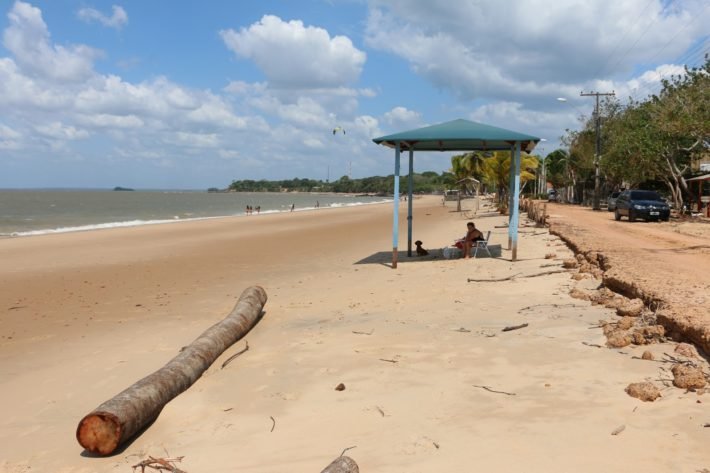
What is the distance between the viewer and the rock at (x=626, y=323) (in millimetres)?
6118

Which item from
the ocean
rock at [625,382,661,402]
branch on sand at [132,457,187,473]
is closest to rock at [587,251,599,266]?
rock at [625,382,661,402]

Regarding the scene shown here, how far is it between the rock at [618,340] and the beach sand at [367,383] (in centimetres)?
12

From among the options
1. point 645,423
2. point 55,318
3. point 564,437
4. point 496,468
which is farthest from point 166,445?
point 55,318

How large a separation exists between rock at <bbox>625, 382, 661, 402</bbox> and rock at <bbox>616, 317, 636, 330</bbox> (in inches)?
63.6

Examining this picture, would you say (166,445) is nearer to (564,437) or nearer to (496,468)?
(496,468)

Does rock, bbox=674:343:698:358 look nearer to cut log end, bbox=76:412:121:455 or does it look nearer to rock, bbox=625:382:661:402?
rock, bbox=625:382:661:402

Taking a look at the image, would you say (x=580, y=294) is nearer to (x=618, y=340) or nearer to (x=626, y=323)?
(x=626, y=323)

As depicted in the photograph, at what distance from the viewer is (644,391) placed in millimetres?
4465

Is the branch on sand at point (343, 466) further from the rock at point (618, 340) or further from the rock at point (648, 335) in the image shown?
the rock at point (648, 335)

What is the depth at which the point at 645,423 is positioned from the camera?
4.03m

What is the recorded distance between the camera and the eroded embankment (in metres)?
5.26

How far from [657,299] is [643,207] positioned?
22.1m

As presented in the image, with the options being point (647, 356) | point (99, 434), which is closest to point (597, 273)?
point (647, 356)

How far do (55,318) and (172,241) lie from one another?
51.2 ft
